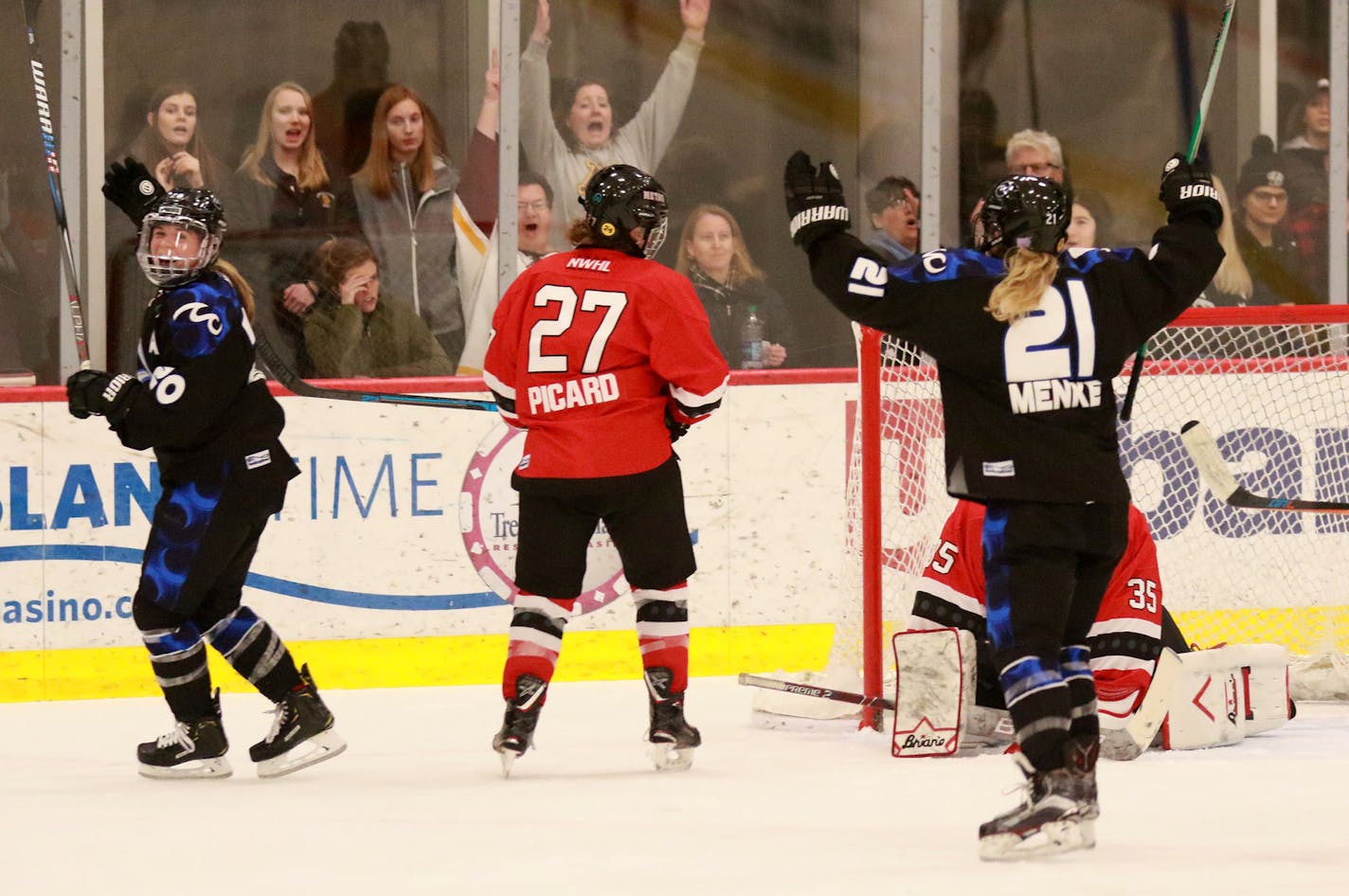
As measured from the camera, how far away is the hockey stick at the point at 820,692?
4.78 metres

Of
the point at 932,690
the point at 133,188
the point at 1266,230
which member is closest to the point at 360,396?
the point at 133,188

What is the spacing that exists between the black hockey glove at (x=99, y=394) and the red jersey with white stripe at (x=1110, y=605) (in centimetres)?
182

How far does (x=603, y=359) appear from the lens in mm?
4238

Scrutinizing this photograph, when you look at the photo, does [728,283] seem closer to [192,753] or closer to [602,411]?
[602,411]

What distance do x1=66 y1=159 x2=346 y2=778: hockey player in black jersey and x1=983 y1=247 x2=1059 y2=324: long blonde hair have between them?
165cm

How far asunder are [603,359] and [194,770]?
1.23 metres

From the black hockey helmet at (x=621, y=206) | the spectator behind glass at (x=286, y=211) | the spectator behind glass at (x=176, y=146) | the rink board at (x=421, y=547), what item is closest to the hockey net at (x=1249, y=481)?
the rink board at (x=421, y=547)

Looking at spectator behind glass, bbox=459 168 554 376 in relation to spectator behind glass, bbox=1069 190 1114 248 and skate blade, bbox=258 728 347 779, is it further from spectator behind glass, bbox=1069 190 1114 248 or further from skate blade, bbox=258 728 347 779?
skate blade, bbox=258 728 347 779

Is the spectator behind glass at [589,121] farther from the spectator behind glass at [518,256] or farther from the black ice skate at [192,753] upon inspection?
the black ice skate at [192,753]

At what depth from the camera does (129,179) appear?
4371 millimetres

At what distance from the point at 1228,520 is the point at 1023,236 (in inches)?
112

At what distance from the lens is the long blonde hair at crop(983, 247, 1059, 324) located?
3.29 metres

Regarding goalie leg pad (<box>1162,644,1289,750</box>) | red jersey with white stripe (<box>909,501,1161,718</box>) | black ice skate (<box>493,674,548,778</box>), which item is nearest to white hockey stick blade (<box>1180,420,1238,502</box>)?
red jersey with white stripe (<box>909,501,1161,718</box>)

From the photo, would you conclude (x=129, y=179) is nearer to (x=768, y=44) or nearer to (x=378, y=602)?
(x=378, y=602)
